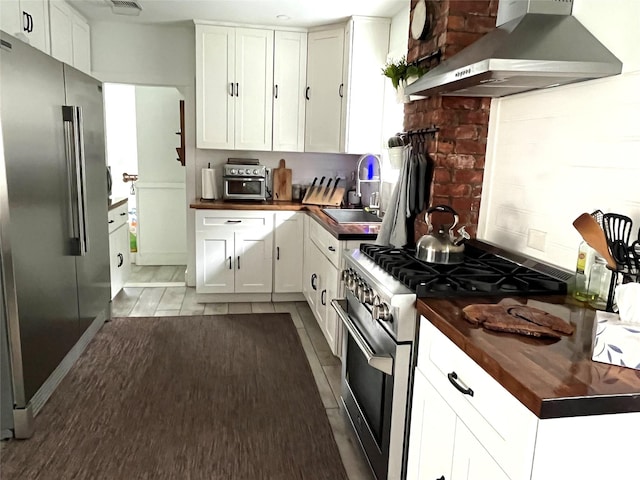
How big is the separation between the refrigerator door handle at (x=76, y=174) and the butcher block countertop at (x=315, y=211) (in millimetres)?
1238

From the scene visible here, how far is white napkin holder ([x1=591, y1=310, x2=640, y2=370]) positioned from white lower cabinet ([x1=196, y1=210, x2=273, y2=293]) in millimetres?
3235

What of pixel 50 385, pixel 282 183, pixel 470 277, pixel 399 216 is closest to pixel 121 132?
pixel 282 183

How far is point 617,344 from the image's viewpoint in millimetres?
1121

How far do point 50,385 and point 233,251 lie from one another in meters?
1.85

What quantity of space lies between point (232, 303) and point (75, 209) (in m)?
1.87

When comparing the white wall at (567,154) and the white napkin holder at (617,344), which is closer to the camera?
the white napkin holder at (617,344)

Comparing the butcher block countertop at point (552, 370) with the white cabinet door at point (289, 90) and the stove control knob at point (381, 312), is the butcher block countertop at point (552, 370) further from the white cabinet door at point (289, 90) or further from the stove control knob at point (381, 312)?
the white cabinet door at point (289, 90)

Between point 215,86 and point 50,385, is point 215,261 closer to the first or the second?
→ point 215,86

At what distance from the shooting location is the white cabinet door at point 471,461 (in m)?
1.16

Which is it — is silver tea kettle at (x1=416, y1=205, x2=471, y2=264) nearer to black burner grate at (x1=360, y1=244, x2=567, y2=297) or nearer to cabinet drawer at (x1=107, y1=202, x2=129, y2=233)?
black burner grate at (x1=360, y1=244, x2=567, y2=297)

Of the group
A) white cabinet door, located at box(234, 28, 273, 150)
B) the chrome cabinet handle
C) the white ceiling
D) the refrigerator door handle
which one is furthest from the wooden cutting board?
the chrome cabinet handle

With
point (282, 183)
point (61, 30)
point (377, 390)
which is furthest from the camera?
point (282, 183)

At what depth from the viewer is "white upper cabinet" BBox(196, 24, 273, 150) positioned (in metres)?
→ 4.12

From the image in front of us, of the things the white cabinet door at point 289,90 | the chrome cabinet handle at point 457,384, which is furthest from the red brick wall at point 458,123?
the white cabinet door at point 289,90
